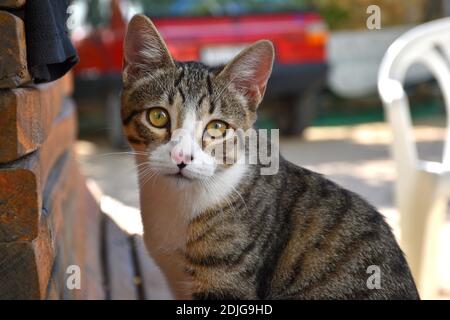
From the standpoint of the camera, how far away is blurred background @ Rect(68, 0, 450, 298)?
5605 mm

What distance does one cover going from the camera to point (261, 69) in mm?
1785

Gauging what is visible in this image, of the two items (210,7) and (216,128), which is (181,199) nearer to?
(216,128)

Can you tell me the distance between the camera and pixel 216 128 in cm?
178

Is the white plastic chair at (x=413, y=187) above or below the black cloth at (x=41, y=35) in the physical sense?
below

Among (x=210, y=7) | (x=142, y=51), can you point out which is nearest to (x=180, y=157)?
(x=142, y=51)

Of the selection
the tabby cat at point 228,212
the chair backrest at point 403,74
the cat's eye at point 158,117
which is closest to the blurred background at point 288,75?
the chair backrest at point 403,74

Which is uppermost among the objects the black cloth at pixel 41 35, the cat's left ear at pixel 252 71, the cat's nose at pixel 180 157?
the black cloth at pixel 41 35

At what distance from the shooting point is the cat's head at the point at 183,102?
1.70 metres

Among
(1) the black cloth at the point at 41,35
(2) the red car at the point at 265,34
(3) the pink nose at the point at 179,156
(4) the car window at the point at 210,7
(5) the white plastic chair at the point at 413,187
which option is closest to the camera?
(1) the black cloth at the point at 41,35

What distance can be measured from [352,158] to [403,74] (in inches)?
130

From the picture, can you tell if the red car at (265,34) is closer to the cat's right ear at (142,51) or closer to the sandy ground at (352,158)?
the sandy ground at (352,158)

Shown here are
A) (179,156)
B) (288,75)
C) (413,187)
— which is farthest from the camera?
(288,75)

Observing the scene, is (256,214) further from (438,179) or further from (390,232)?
(438,179)

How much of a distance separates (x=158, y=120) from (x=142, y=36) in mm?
210
